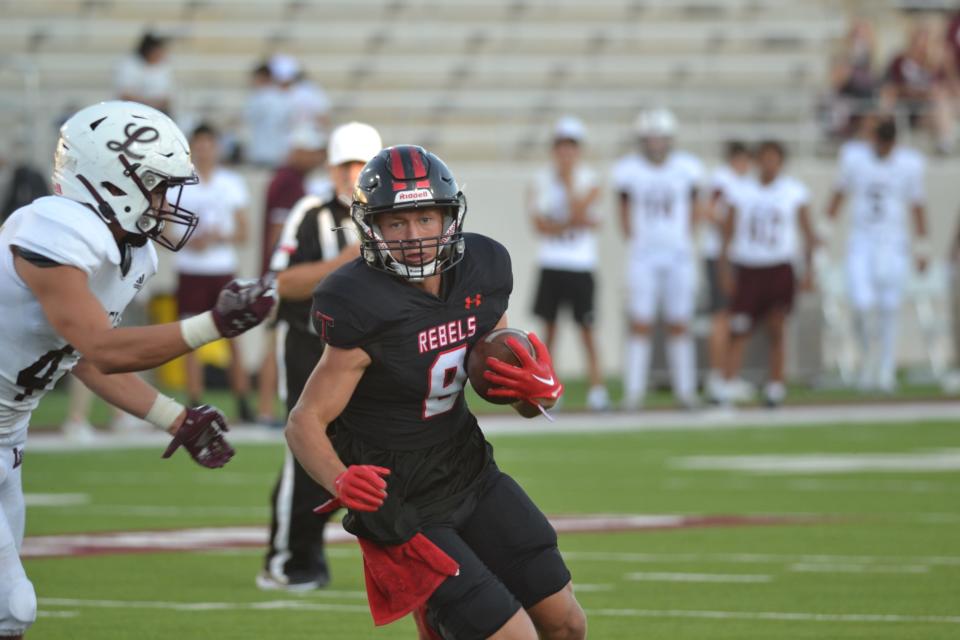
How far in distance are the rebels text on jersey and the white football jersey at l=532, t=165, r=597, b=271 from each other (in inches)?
381

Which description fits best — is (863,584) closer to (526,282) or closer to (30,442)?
(30,442)

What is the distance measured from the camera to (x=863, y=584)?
6.96 metres

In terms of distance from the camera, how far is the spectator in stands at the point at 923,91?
1972cm

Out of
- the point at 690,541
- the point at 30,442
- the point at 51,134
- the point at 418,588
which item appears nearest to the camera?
the point at 418,588

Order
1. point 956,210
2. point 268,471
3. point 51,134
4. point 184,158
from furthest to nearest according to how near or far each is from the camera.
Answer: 1. point 956,210
2. point 51,134
3. point 268,471
4. point 184,158

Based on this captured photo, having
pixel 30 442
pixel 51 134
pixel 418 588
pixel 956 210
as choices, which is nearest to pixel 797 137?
pixel 956 210

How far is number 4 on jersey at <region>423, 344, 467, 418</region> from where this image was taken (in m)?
4.75

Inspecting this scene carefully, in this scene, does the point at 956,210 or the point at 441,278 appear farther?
the point at 956,210

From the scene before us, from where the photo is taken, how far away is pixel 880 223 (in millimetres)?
15539

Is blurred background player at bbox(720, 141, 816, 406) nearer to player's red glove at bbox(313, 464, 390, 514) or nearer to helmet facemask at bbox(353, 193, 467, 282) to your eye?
helmet facemask at bbox(353, 193, 467, 282)

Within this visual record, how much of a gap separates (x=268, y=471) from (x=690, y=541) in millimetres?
3851

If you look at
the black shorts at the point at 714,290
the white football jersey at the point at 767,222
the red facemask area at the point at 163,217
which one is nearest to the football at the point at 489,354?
the red facemask area at the point at 163,217

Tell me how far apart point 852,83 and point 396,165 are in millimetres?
15967

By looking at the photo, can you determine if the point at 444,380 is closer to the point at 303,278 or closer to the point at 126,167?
the point at 126,167
